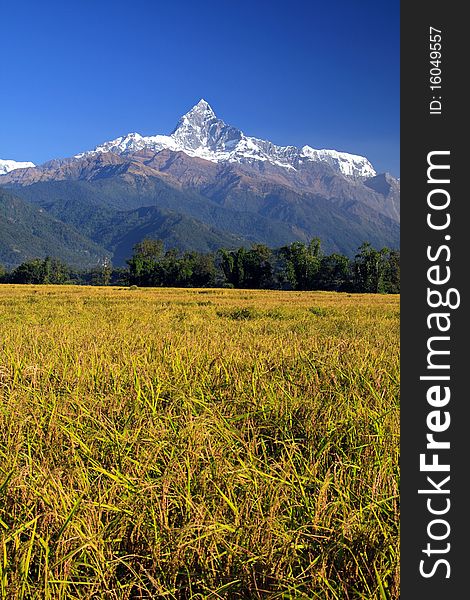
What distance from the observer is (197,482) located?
302 centimetres

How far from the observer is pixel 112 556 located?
250 centimetres

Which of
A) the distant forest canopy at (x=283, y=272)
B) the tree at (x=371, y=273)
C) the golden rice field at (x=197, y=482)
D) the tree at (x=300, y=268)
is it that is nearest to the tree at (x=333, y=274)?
the distant forest canopy at (x=283, y=272)

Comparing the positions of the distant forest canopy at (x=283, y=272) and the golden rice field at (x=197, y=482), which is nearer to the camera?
the golden rice field at (x=197, y=482)

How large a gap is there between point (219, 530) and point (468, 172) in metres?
1.88

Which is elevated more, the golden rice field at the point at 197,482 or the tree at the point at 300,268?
the tree at the point at 300,268

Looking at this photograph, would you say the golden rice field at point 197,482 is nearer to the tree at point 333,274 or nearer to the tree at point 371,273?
the tree at point 371,273

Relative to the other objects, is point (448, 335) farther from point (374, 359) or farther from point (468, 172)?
point (374, 359)

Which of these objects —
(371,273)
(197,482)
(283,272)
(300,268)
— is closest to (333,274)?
(300,268)

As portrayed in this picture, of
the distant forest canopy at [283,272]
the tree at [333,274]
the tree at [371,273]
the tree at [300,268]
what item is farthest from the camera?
the tree at [333,274]

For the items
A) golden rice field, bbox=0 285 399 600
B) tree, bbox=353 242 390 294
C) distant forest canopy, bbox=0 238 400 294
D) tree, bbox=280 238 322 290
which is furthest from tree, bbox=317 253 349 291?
golden rice field, bbox=0 285 399 600

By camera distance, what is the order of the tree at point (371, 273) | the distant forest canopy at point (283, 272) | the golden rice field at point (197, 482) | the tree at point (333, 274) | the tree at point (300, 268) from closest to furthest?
the golden rice field at point (197, 482)
the tree at point (371, 273)
the distant forest canopy at point (283, 272)
the tree at point (300, 268)
the tree at point (333, 274)

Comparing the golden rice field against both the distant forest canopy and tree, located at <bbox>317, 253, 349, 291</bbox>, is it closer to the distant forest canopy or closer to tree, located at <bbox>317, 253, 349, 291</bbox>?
the distant forest canopy

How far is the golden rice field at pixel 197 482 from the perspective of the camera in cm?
234

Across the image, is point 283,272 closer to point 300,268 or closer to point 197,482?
point 300,268
